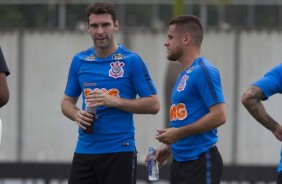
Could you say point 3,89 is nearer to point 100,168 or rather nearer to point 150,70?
point 100,168

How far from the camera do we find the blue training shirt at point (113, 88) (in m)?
7.79

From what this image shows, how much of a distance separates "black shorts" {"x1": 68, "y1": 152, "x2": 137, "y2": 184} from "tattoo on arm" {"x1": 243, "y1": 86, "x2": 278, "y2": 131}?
1387 mm

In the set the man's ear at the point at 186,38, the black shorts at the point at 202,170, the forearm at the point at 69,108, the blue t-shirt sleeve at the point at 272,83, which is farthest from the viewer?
the forearm at the point at 69,108

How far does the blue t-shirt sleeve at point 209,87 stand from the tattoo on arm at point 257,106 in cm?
37

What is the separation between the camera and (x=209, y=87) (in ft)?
23.5

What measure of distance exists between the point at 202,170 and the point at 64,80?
10374 millimetres

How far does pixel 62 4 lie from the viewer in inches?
736

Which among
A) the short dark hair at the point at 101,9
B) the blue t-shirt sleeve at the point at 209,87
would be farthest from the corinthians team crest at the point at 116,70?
the blue t-shirt sleeve at the point at 209,87

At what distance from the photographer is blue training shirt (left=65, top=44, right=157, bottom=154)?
7.79 meters

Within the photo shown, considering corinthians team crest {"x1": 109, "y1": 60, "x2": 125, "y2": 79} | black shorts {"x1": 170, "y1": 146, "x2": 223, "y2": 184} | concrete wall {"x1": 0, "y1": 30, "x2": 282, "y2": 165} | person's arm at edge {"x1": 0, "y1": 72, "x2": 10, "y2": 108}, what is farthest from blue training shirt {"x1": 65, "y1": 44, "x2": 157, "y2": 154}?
concrete wall {"x1": 0, "y1": 30, "x2": 282, "y2": 165}

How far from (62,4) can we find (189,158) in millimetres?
11740

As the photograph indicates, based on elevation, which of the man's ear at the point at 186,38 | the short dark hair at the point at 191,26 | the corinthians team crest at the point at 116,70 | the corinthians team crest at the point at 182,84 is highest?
the short dark hair at the point at 191,26

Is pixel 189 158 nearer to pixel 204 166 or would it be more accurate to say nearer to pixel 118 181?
pixel 204 166

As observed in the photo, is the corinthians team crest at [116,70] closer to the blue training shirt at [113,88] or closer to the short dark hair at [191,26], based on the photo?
the blue training shirt at [113,88]
